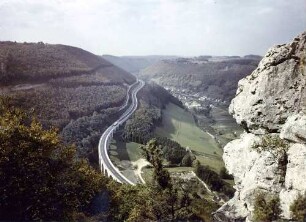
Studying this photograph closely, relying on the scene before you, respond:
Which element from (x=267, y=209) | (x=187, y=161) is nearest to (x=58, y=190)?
(x=267, y=209)

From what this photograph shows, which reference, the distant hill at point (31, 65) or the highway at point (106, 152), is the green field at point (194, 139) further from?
the distant hill at point (31, 65)

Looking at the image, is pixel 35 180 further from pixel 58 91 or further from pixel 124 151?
pixel 58 91

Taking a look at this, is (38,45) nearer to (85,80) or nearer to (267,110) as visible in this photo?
(85,80)

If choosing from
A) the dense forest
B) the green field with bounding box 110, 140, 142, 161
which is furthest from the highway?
the dense forest

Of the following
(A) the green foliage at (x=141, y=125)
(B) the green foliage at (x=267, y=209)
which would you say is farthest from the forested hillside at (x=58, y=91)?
(B) the green foliage at (x=267, y=209)

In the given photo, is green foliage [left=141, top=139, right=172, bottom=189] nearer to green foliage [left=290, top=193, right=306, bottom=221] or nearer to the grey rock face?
the grey rock face

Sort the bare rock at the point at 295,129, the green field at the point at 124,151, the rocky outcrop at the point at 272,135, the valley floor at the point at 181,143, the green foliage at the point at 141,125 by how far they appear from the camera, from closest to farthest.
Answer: the rocky outcrop at the point at 272,135, the bare rock at the point at 295,129, the valley floor at the point at 181,143, the green field at the point at 124,151, the green foliage at the point at 141,125

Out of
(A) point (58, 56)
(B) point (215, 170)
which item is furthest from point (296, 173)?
(A) point (58, 56)
